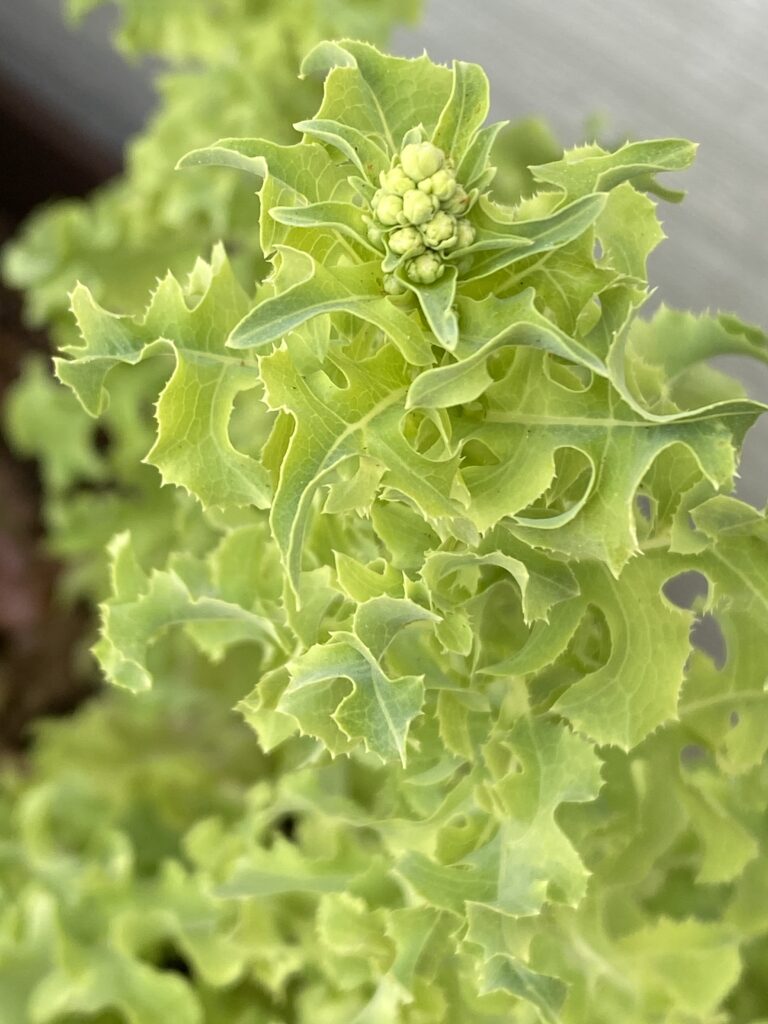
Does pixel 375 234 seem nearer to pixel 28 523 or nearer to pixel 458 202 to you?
pixel 458 202

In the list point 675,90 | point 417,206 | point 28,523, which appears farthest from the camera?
point 28,523

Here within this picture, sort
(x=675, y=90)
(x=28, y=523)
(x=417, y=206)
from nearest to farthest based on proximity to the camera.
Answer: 1. (x=417, y=206)
2. (x=675, y=90)
3. (x=28, y=523)

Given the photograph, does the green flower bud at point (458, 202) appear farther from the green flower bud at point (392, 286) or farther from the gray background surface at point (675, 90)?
the gray background surface at point (675, 90)

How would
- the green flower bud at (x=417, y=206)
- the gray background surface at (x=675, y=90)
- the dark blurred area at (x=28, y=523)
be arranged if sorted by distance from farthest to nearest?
the dark blurred area at (x=28, y=523) → the gray background surface at (x=675, y=90) → the green flower bud at (x=417, y=206)

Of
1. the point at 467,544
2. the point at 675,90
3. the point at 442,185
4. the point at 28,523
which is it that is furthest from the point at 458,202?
the point at 28,523

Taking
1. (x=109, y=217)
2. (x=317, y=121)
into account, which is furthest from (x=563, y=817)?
(x=109, y=217)

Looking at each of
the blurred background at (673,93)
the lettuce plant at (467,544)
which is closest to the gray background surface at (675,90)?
the blurred background at (673,93)

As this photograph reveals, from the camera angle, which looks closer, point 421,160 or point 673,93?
point 421,160

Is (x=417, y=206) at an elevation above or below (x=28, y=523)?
above
